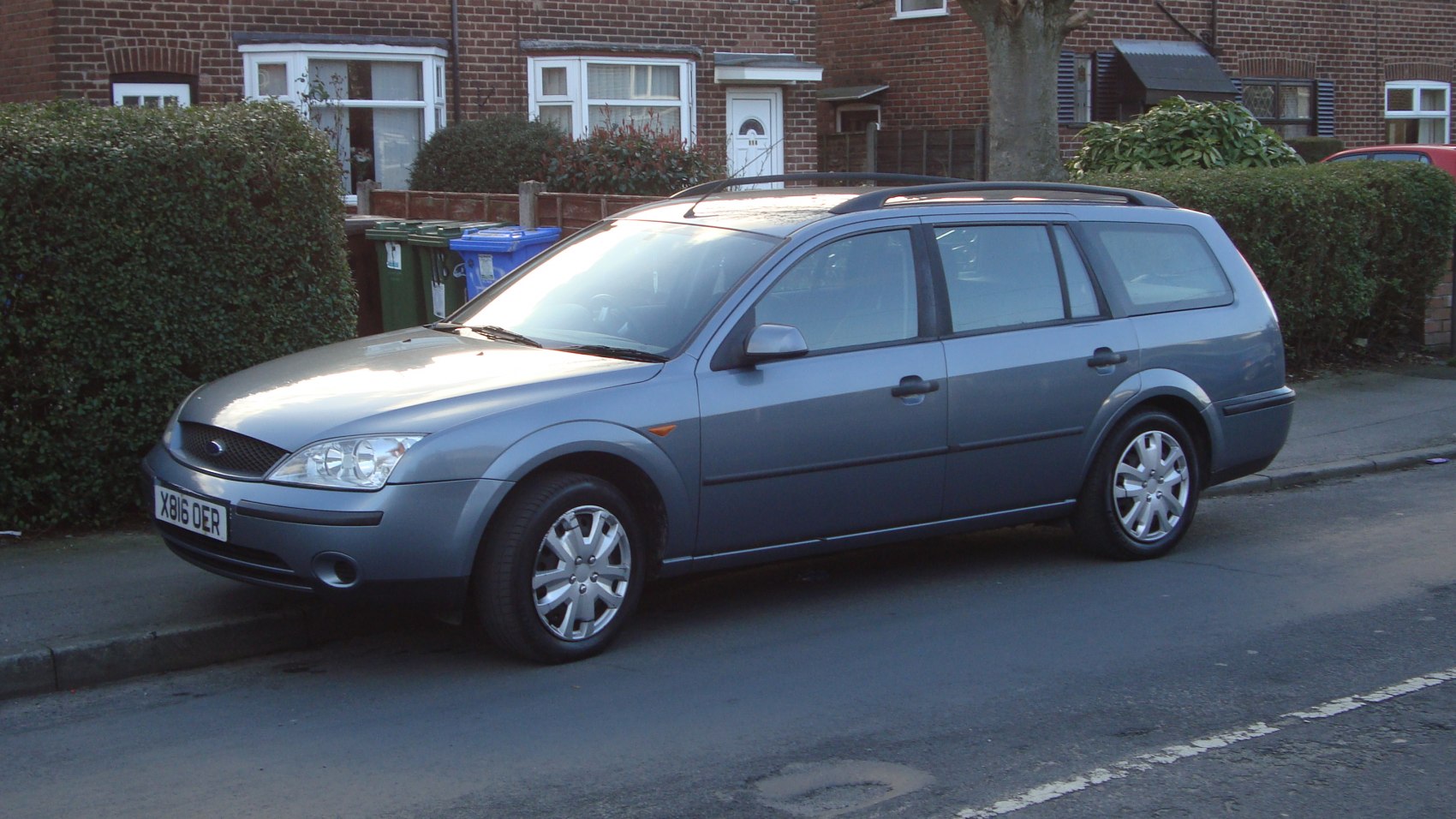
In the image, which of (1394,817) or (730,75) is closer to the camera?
(1394,817)

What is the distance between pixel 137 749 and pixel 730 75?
54.4 ft

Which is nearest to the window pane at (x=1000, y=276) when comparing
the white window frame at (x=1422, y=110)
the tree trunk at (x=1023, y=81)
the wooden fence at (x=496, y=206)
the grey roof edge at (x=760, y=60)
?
the wooden fence at (x=496, y=206)

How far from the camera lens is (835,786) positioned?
14.9 ft

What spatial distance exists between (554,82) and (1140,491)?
44.6 feet

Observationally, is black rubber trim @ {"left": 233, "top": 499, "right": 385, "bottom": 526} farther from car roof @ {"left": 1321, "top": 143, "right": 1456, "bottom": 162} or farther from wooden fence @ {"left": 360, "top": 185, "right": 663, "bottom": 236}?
car roof @ {"left": 1321, "top": 143, "right": 1456, "bottom": 162}

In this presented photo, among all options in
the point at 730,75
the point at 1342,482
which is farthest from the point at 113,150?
the point at 730,75

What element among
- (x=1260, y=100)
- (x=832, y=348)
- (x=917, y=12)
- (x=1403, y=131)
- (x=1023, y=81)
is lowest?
(x=832, y=348)

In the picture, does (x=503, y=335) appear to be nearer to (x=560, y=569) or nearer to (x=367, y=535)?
(x=560, y=569)

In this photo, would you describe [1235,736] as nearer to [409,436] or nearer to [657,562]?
[657,562]

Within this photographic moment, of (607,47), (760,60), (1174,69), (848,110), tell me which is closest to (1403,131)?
(1174,69)

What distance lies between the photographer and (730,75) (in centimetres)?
2050

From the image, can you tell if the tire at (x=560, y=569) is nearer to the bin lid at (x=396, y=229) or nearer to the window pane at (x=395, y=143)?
the bin lid at (x=396, y=229)

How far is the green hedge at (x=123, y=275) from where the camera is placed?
723cm

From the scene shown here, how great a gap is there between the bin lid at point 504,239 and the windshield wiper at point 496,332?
12.1ft
